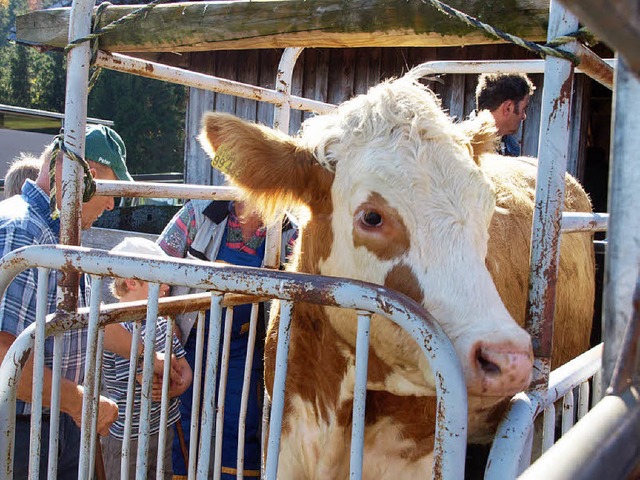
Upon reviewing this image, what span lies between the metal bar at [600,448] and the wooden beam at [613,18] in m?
0.31

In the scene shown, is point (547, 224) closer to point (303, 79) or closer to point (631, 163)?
point (631, 163)

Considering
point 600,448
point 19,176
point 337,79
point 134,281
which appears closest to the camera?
point 600,448

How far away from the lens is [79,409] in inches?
88.3

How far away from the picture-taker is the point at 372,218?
188 centimetres

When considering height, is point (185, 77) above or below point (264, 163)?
above

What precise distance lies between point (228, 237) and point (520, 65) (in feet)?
5.56

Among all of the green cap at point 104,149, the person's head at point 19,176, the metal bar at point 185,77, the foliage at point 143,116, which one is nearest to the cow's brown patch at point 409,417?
the metal bar at point 185,77

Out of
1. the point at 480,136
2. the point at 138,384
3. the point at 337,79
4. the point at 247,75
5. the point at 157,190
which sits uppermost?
the point at 247,75

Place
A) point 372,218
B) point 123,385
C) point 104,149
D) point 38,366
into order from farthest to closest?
1. point 123,385
2. point 104,149
3. point 372,218
4. point 38,366

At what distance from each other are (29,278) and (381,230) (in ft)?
4.33

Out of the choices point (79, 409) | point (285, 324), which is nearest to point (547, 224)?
point (285, 324)

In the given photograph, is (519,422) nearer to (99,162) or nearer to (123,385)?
(99,162)

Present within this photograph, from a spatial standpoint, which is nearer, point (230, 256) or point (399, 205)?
point (399, 205)

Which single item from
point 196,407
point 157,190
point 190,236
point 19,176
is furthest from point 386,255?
point 19,176
